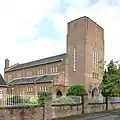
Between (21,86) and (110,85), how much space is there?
30431mm

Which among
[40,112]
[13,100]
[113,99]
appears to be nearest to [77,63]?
[113,99]

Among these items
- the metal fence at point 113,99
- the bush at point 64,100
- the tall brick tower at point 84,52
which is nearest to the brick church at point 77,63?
the tall brick tower at point 84,52

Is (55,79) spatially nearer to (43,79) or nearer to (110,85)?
(43,79)

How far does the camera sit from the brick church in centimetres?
5156

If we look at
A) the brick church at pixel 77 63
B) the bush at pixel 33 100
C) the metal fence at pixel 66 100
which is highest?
the brick church at pixel 77 63

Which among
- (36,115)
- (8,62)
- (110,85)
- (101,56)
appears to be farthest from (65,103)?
(8,62)

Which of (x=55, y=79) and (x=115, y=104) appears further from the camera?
(x=55, y=79)

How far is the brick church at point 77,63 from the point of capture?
169 feet

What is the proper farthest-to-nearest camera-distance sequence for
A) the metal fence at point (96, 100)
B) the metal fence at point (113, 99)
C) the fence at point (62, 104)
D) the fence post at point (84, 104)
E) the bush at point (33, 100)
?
the metal fence at point (113, 99) < the metal fence at point (96, 100) < the fence post at point (84, 104) < the bush at point (33, 100) < the fence at point (62, 104)

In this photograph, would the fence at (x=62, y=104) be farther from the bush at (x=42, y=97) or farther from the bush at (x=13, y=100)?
the bush at (x=42, y=97)

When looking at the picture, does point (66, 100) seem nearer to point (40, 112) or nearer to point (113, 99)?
point (40, 112)

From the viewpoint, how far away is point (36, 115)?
2295 cm

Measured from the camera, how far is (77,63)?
173 feet

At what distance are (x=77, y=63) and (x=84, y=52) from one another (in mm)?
2799
